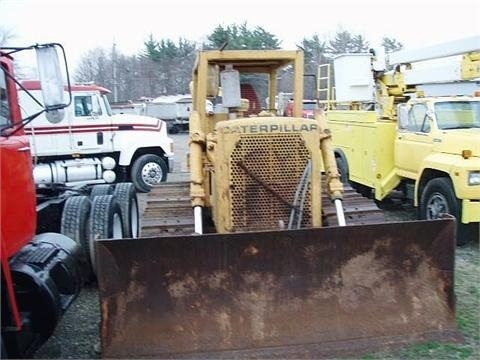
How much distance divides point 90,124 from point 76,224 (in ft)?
24.9

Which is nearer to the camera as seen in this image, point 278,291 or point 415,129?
point 278,291

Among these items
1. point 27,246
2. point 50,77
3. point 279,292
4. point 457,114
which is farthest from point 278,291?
point 457,114

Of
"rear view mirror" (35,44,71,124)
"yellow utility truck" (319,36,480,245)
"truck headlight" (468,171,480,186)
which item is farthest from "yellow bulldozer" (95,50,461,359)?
"yellow utility truck" (319,36,480,245)

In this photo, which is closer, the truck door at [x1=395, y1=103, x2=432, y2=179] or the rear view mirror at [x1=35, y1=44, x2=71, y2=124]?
the rear view mirror at [x1=35, y1=44, x2=71, y2=124]

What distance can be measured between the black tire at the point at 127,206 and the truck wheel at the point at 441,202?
4019 mm

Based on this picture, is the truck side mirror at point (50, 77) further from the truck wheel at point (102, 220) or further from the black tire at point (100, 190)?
the black tire at point (100, 190)

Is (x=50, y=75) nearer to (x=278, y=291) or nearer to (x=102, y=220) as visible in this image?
(x=278, y=291)

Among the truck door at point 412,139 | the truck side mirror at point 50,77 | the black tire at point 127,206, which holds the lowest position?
the black tire at point 127,206

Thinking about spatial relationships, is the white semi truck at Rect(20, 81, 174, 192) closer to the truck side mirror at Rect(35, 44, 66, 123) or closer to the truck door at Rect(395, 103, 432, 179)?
the truck door at Rect(395, 103, 432, 179)

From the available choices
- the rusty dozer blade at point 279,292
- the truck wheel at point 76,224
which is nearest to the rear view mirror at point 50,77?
the rusty dozer blade at point 279,292

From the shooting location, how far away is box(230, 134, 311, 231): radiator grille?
496cm

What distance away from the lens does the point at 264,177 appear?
16.4 ft

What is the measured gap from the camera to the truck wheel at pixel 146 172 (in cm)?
1355

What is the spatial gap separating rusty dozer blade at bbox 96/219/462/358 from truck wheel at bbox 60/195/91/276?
1602 millimetres
